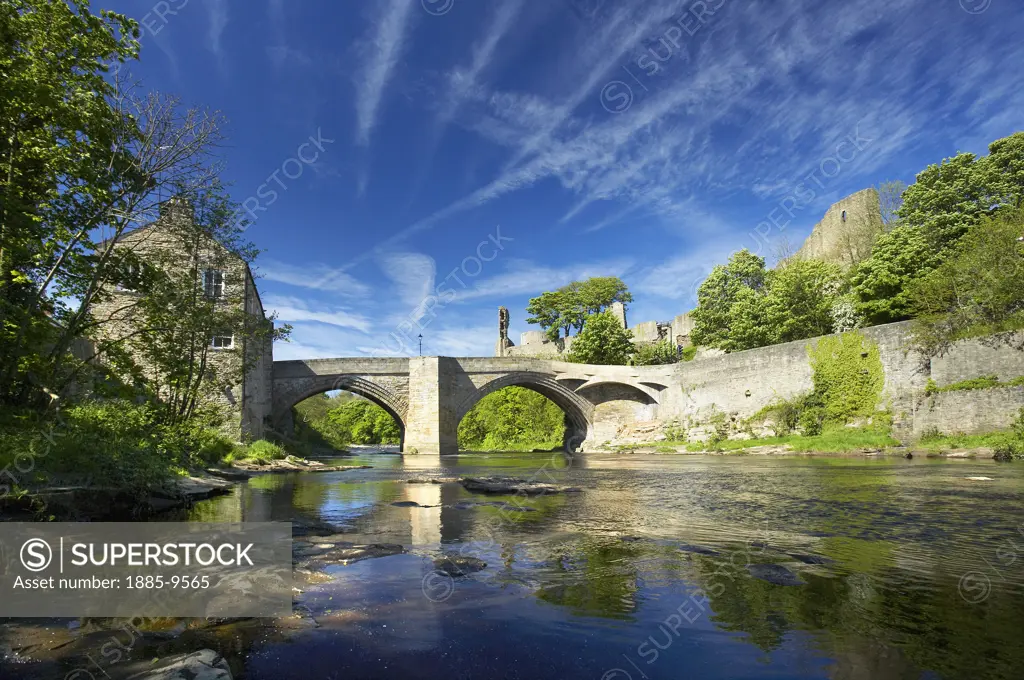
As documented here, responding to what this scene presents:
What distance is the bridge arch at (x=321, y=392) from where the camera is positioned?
37344 millimetres

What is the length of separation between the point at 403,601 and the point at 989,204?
4422 cm

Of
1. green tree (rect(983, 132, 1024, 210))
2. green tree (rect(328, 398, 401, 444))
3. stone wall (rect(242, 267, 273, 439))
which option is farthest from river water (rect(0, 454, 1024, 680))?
green tree (rect(328, 398, 401, 444))

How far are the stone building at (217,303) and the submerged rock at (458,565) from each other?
712 centimetres

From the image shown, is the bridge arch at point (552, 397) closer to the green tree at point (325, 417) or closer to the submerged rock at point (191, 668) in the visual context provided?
the green tree at point (325, 417)

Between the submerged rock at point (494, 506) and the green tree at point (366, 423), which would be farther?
the green tree at point (366, 423)

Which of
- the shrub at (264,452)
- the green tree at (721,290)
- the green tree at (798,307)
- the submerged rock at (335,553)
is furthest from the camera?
Result: the green tree at (721,290)

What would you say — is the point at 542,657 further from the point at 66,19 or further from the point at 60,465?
the point at 66,19

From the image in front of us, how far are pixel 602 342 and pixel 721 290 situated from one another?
12.1 metres

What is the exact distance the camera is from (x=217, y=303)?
602 inches

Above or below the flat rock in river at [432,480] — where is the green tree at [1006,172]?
above

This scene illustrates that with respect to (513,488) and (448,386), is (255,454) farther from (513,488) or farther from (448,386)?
(448,386)

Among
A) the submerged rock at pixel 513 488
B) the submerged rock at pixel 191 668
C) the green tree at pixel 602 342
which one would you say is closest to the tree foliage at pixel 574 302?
the green tree at pixel 602 342

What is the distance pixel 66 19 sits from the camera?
7227 millimetres

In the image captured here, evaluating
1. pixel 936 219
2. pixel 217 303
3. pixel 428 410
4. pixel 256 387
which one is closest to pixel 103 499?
pixel 217 303
